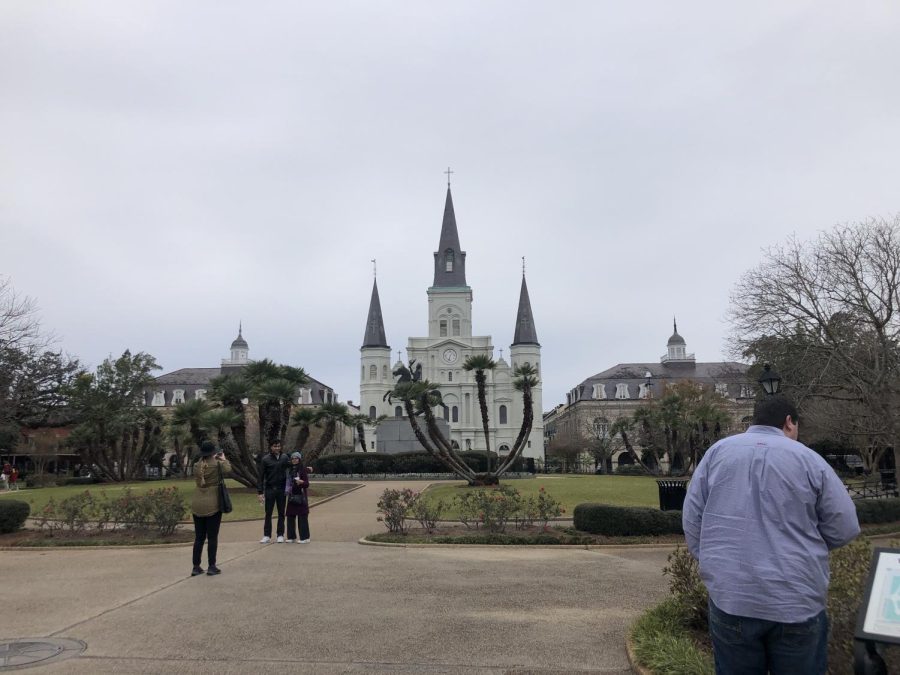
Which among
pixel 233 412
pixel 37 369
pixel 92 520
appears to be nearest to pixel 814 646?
pixel 92 520

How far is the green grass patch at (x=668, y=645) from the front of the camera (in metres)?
4.72

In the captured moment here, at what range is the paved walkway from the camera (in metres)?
5.48

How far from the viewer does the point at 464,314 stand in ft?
294

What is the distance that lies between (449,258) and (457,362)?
46.9 ft

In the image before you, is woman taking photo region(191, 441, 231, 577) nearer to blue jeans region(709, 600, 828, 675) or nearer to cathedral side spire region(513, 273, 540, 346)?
blue jeans region(709, 600, 828, 675)

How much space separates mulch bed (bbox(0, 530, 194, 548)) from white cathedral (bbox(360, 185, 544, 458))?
67.8m

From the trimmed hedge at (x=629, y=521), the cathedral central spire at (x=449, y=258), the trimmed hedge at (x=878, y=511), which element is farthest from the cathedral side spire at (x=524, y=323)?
the trimmed hedge at (x=629, y=521)

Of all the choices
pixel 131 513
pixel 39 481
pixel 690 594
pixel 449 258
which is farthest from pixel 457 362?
pixel 690 594

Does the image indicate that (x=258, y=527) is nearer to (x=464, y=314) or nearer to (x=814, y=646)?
(x=814, y=646)

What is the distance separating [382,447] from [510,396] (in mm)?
44164

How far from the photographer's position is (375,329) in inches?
3442

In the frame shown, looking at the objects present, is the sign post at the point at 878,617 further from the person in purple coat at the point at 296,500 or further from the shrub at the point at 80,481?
the shrub at the point at 80,481

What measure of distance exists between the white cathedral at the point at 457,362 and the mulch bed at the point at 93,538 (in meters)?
67.8

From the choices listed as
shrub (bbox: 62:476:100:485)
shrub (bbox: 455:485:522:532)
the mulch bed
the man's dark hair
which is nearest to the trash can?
shrub (bbox: 455:485:522:532)
